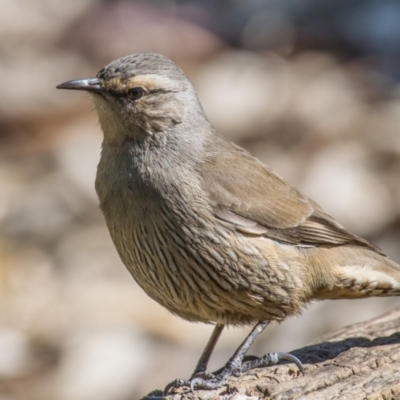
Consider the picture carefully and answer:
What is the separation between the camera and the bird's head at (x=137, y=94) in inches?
241

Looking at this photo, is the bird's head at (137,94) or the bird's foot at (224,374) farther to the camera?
the bird's head at (137,94)

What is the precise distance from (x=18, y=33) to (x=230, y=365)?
28.2 feet

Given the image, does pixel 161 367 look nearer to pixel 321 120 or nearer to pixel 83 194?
pixel 83 194

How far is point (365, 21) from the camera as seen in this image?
555 inches

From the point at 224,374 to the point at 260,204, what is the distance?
3.71 ft

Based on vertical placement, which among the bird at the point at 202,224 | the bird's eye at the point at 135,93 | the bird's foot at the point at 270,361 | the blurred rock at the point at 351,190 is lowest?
the bird's foot at the point at 270,361

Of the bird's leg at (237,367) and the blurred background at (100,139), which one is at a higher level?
the blurred background at (100,139)

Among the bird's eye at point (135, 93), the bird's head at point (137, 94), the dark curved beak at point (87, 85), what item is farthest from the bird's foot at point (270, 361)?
the dark curved beak at point (87, 85)

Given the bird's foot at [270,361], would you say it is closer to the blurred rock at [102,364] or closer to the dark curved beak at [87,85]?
the dark curved beak at [87,85]

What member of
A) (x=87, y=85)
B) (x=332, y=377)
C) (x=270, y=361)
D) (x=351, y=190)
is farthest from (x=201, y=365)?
(x=351, y=190)

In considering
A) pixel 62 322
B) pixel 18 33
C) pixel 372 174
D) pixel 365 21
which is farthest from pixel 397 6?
pixel 62 322

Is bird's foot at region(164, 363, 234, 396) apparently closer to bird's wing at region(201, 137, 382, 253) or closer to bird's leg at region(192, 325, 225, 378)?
bird's leg at region(192, 325, 225, 378)

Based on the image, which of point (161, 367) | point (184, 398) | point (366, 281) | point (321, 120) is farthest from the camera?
point (321, 120)

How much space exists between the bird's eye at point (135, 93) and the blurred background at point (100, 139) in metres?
3.49
